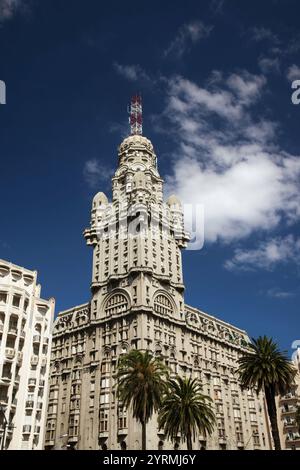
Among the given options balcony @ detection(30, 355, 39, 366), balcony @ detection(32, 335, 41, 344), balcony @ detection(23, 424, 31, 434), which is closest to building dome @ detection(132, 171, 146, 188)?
balcony @ detection(32, 335, 41, 344)

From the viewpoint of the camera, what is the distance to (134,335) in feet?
318

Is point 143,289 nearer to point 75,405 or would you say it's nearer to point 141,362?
Answer: point 75,405

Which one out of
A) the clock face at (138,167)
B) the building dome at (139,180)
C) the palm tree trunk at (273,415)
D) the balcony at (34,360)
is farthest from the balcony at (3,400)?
the clock face at (138,167)

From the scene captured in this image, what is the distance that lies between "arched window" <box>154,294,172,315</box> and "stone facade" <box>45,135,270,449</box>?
0.90ft

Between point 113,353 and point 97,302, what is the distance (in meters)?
14.5

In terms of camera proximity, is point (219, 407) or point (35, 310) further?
point (219, 407)

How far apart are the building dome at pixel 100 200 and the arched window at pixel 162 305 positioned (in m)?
33.1

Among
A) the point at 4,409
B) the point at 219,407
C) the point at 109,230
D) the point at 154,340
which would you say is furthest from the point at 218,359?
the point at 4,409

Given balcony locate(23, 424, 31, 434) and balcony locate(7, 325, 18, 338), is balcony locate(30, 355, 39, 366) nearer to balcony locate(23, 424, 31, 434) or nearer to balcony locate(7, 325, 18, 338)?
balcony locate(7, 325, 18, 338)

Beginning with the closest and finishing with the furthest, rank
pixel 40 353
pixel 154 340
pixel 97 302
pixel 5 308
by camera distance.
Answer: pixel 5 308 → pixel 40 353 → pixel 154 340 → pixel 97 302

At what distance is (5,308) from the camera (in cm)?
6938

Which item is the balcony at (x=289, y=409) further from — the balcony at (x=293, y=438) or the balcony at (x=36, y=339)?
the balcony at (x=36, y=339)

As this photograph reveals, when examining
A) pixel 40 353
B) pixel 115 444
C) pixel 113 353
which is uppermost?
pixel 113 353

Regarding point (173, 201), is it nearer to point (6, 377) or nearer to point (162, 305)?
point (162, 305)
